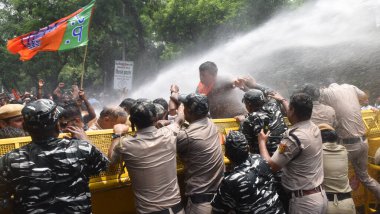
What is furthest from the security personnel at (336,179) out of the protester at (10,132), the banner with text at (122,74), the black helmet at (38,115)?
the banner with text at (122,74)

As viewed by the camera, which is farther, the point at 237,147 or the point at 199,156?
the point at 199,156

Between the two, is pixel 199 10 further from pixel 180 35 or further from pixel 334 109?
pixel 334 109

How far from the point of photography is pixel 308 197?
3787 mm

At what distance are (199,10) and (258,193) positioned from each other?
19291mm

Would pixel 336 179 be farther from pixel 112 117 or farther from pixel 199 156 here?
pixel 112 117

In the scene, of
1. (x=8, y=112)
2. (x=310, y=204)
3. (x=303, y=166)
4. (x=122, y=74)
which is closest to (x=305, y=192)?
(x=310, y=204)

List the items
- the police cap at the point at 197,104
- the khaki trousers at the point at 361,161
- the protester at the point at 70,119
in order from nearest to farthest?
the police cap at the point at 197,104, the protester at the point at 70,119, the khaki trousers at the point at 361,161

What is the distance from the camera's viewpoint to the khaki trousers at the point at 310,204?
12.4ft

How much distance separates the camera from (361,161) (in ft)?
18.4

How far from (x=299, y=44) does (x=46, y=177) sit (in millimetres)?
17690

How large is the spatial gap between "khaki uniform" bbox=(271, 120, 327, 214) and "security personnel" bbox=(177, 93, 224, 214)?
2.09 ft

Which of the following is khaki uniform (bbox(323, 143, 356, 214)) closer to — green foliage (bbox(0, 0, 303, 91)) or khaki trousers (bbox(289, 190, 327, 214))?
khaki trousers (bbox(289, 190, 327, 214))

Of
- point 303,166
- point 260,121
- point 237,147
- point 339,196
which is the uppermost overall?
point 260,121

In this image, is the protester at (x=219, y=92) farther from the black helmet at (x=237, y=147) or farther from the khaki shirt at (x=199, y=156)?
the black helmet at (x=237, y=147)
